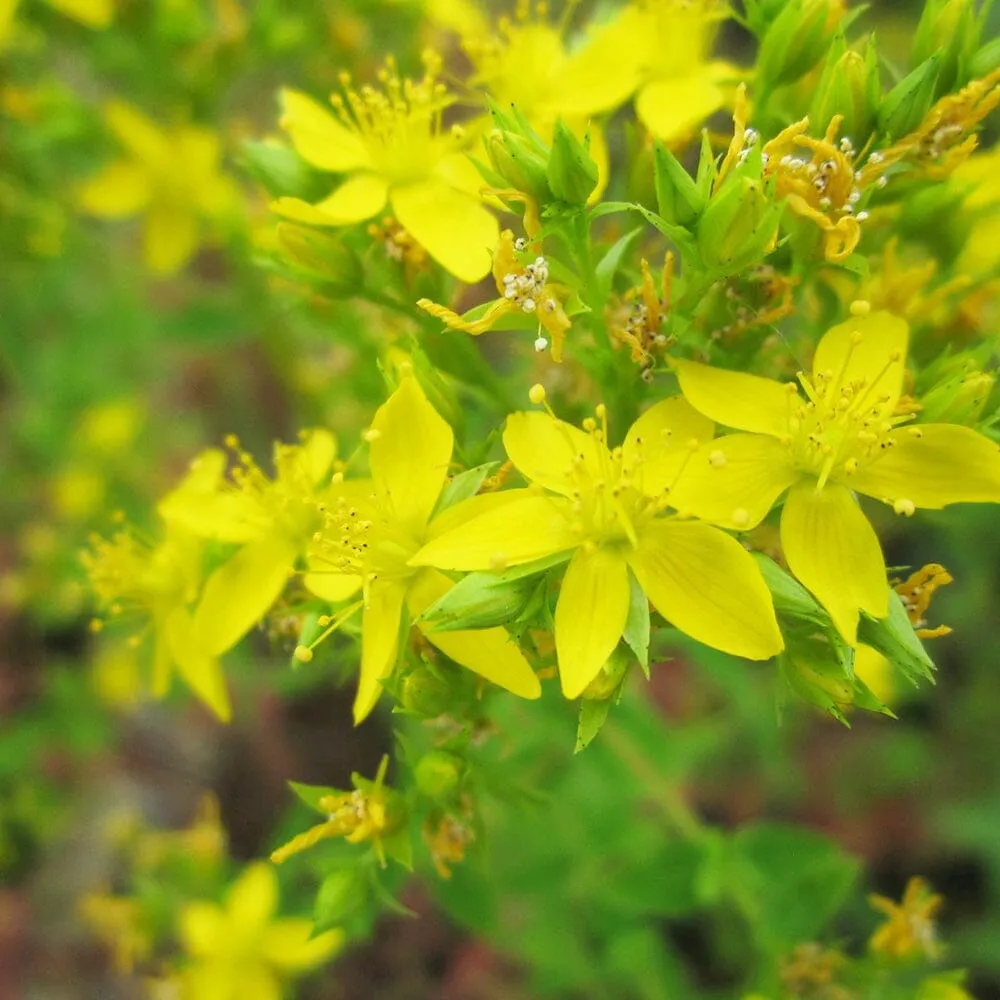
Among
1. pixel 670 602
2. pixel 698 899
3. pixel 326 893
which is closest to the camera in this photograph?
pixel 670 602

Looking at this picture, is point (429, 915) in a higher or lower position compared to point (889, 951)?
lower

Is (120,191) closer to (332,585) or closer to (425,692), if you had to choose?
(332,585)

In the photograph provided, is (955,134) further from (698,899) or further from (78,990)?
(78,990)

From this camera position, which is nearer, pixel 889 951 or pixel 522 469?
pixel 522 469

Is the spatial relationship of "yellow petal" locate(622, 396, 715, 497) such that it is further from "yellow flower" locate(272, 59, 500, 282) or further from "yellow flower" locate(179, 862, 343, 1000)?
"yellow flower" locate(179, 862, 343, 1000)

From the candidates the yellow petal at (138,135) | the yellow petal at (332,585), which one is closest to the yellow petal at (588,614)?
the yellow petal at (332,585)

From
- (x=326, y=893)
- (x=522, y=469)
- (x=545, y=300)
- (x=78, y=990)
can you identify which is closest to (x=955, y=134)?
(x=545, y=300)

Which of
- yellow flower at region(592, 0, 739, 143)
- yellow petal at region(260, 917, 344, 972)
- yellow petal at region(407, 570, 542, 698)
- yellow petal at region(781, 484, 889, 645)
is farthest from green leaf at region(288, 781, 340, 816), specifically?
yellow flower at region(592, 0, 739, 143)

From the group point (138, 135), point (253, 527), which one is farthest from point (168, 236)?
point (253, 527)
